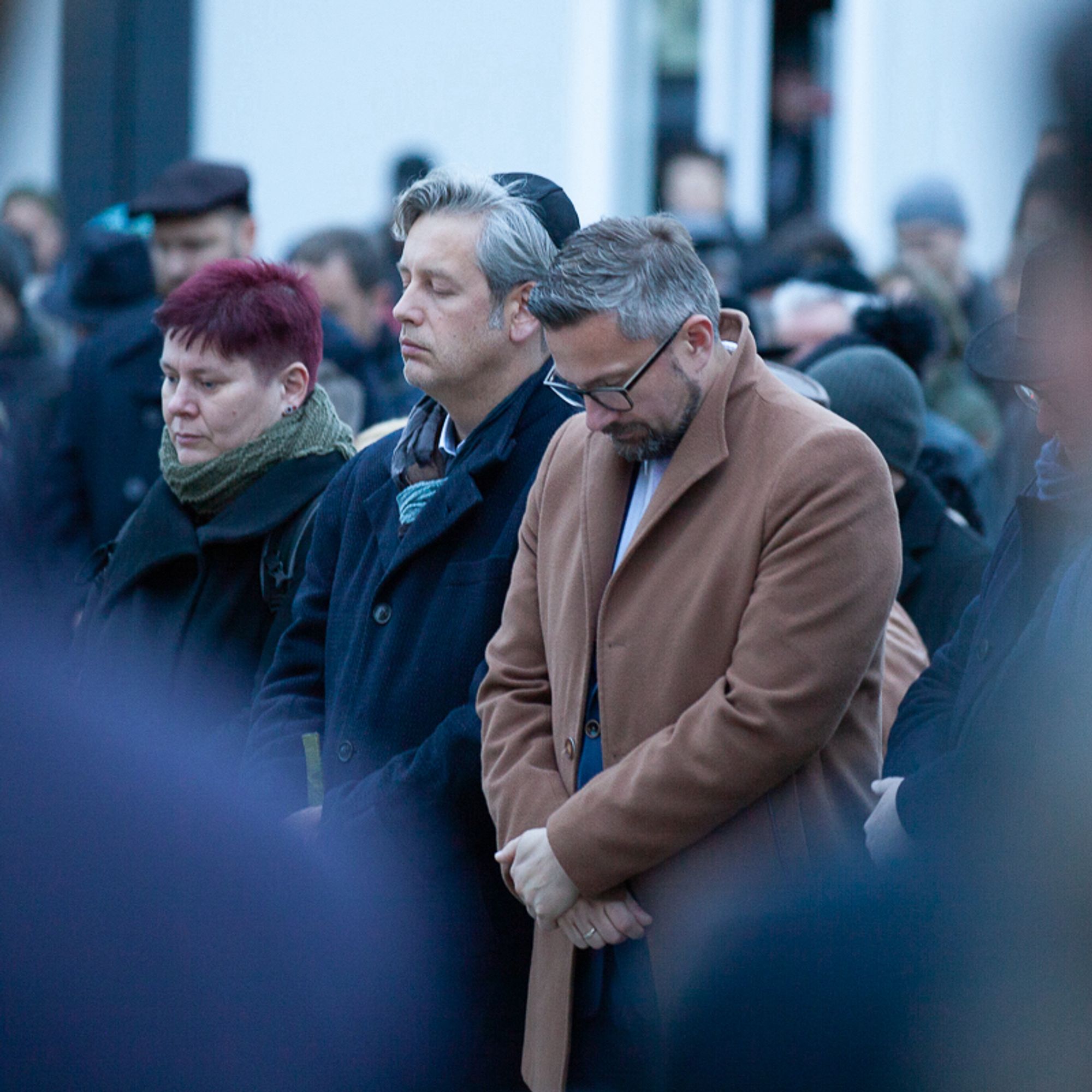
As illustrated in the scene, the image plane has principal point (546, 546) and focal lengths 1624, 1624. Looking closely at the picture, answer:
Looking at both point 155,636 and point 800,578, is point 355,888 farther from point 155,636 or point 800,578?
point 155,636

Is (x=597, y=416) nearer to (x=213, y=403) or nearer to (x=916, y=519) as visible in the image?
(x=213, y=403)

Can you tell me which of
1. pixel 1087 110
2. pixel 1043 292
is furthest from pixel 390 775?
pixel 1087 110

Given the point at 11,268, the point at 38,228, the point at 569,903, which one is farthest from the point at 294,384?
the point at 38,228

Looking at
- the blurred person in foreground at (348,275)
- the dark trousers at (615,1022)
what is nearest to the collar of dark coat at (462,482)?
the dark trousers at (615,1022)

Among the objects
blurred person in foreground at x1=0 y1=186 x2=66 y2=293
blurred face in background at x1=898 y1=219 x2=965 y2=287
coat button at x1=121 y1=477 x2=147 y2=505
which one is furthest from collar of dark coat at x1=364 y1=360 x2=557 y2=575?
blurred person in foreground at x1=0 y1=186 x2=66 y2=293

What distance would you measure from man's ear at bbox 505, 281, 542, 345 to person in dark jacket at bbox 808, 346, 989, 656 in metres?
1.04

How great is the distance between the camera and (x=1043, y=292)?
1055 millimetres

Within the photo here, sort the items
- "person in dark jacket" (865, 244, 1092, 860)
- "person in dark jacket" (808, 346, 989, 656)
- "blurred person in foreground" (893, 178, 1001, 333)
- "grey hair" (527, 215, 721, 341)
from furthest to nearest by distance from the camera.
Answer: "blurred person in foreground" (893, 178, 1001, 333) < "person in dark jacket" (808, 346, 989, 656) < "grey hair" (527, 215, 721, 341) < "person in dark jacket" (865, 244, 1092, 860)

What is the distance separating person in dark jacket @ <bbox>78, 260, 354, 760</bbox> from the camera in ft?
10.9

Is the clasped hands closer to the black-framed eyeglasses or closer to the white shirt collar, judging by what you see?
the black-framed eyeglasses

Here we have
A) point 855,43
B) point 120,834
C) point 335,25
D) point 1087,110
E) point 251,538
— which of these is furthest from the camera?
point 855,43

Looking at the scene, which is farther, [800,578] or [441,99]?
[441,99]

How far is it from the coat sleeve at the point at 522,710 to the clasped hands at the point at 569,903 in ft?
0.19

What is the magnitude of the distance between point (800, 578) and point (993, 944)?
4.01ft
